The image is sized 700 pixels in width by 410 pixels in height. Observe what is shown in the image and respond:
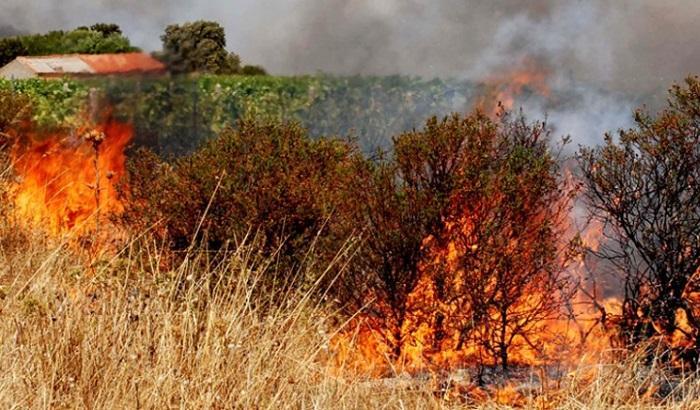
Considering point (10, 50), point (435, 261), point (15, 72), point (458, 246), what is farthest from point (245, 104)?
point (458, 246)

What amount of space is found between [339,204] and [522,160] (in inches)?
53.1

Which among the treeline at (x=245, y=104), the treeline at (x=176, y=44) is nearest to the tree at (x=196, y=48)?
the treeline at (x=176, y=44)

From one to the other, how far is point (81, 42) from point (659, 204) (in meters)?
6.74

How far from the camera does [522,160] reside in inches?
281

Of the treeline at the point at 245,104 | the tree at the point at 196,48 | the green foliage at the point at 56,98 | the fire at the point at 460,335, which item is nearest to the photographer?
the fire at the point at 460,335

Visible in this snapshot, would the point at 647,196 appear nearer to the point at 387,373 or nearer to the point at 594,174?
the point at 594,174

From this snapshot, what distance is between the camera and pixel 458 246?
7047 mm

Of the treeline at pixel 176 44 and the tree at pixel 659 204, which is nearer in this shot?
the tree at pixel 659 204

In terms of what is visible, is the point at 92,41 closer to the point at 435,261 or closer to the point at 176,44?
the point at 176,44

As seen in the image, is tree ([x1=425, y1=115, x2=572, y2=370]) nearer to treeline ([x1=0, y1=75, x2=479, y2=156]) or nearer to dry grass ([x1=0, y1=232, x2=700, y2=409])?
dry grass ([x1=0, y1=232, x2=700, y2=409])

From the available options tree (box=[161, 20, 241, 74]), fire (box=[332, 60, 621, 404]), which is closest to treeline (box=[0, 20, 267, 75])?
tree (box=[161, 20, 241, 74])

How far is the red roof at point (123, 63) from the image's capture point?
8.93 m

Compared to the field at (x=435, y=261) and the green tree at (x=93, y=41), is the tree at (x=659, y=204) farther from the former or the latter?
the green tree at (x=93, y=41)

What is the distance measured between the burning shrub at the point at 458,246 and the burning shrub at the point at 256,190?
486 millimetres
